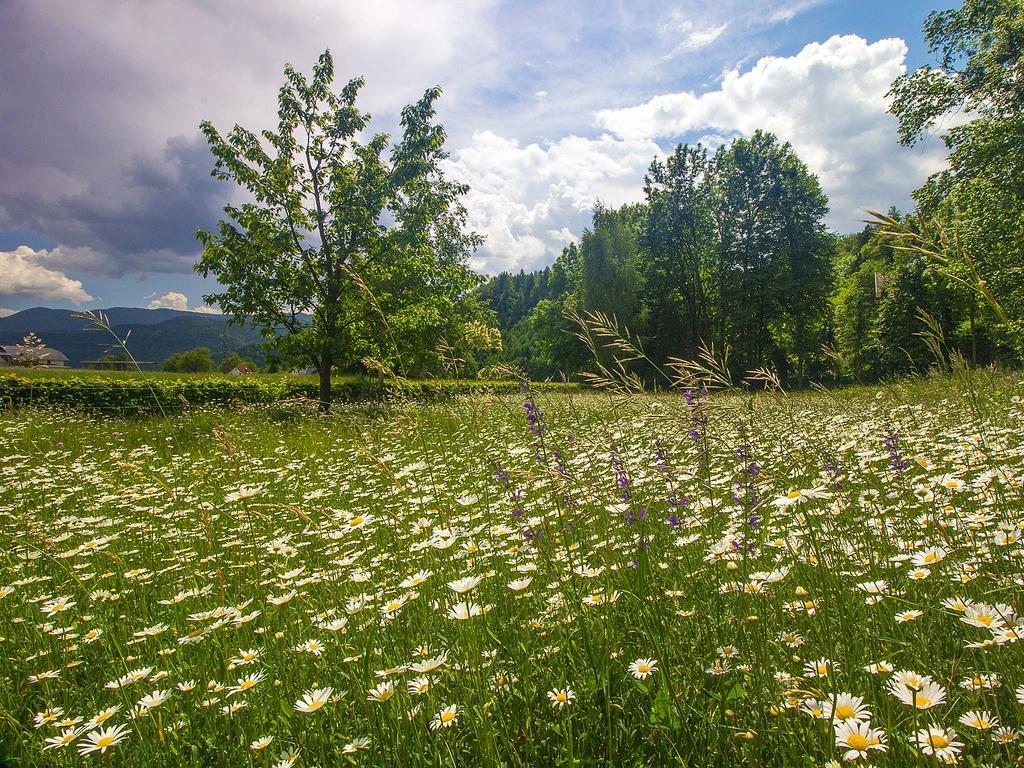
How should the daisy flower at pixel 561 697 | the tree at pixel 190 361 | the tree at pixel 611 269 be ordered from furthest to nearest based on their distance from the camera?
1. the tree at pixel 190 361
2. the tree at pixel 611 269
3. the daisy flower at pixel 561 697

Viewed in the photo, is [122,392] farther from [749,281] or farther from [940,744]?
[749,281]

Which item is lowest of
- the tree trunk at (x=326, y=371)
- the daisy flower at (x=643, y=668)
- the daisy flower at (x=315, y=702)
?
the daisy flower at (x=315, y=702)

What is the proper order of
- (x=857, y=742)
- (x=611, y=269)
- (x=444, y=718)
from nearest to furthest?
1. (x=857, y=742)
2. (x=444, y=718)
3. (x=611, y=269)

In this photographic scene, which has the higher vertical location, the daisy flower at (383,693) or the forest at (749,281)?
the forest at (749,281)

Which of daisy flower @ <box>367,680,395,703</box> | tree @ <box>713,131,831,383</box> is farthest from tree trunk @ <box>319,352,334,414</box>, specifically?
tree @ <box>713,131,831,383</box>

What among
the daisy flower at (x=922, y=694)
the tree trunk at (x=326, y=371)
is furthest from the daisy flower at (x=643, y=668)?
the tree trunk at (x=326, y=371)

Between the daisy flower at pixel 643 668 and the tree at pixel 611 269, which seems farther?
the tree at pixel 611 269

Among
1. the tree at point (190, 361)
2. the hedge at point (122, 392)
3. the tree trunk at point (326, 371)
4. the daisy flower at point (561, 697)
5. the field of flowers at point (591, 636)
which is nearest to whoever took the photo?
the field of flowers at point (591, 636)

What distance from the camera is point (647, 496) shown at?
3.69 meters

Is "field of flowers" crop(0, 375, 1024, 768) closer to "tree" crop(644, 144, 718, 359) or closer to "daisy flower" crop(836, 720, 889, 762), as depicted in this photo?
"daisy flower" crop(836, 720, 889, 762)

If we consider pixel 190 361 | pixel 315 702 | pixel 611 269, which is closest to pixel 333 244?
pixel 315 702

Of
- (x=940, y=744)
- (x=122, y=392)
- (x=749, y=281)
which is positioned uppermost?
(x=749, y=281)

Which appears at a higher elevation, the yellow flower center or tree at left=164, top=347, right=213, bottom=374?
tree at left=164, top=347, right=213, bottom=374

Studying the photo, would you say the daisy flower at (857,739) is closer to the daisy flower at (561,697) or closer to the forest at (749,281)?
the daisy flower at (561,697)
